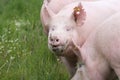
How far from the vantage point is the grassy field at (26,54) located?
16.4 feet

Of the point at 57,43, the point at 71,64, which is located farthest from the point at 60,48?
the point at 71,64

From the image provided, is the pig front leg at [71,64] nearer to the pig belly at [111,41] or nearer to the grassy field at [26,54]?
the grassy field at [26,54]

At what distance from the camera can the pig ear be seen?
4.05 meters

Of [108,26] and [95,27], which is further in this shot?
[95,27]

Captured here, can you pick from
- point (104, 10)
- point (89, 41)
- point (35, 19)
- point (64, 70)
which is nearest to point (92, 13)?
point (104, 10)

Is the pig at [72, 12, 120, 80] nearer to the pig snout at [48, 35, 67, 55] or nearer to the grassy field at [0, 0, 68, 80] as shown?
the pig snout at [48, 35, 67, 55]

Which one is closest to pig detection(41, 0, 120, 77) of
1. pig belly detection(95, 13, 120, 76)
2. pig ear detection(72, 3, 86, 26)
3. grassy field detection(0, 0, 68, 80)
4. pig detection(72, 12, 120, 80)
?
pig ear detection(72, 3, 86, 26)

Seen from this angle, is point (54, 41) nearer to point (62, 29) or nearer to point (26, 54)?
point (62, 29)

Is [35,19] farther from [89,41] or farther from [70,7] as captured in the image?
[89,41]

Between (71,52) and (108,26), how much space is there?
1.66ft

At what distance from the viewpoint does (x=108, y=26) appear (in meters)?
3.71

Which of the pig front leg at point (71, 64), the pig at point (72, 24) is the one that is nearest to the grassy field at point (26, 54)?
the pig front leg at point (71, 64)

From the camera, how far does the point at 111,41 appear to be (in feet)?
12.0

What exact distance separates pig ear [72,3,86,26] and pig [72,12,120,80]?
0.61 feet
